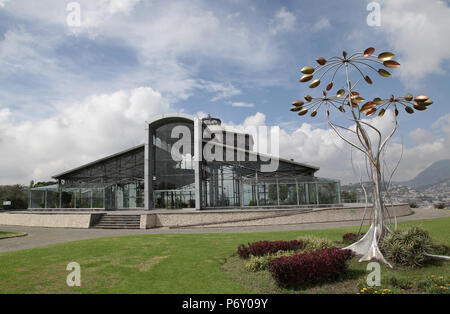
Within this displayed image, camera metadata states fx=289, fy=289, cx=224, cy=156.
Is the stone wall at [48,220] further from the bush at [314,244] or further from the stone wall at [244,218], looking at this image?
the bush at [314,244]

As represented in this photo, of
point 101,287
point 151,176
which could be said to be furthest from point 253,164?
point 101,287

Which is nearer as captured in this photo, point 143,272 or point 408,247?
point 143,272

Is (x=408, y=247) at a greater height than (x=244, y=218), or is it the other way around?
(x=408, y=247)

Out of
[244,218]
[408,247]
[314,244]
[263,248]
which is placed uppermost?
[408,247]

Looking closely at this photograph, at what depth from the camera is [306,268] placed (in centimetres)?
726

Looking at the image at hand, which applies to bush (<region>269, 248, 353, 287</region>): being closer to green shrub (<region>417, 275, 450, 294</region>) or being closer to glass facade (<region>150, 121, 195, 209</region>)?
green shrub (<region>417, 275, 450, 294</region>)

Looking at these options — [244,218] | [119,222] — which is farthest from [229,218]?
[119,222]

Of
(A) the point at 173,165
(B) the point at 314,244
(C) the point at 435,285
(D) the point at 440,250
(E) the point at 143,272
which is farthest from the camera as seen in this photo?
(A) the point at 173,165

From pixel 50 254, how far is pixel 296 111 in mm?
10528

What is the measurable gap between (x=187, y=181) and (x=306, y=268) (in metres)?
25.2

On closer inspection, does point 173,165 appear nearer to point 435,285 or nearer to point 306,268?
point 306,268

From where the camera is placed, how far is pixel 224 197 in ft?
98.9

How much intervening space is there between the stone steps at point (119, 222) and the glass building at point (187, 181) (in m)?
6.02

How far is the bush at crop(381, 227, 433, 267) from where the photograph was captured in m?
8.43
